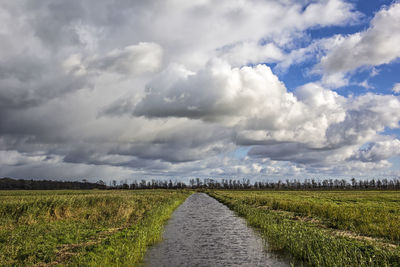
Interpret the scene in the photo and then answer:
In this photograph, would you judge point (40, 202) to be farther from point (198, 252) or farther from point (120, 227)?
point (198, 252)

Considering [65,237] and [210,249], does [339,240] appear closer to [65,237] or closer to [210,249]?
[210,249]

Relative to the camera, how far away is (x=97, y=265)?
12.1m

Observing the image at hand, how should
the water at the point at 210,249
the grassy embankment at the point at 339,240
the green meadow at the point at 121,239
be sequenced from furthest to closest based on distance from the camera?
the water at the point at 210,249
the green meadow at the point at 121,239
the grassy embankment at the point at 339,240

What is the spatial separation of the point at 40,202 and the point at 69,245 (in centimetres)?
1374

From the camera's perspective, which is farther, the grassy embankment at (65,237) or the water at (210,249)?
the water at (210,249)

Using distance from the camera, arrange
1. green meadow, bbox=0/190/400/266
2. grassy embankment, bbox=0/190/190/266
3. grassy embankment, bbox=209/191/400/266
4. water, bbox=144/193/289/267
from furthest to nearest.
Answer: water, bbox=144/193/289/267 → grassy embankment, bbox=0/190/190/266 → green meadow, bbox=0/190/400/266 → grassy embankment, bbox=209/191/400/266

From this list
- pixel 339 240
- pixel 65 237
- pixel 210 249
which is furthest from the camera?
pixel 65 237

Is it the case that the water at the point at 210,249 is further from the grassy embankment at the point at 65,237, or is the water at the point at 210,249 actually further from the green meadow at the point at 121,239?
the grassy embankment at the point at 65,237

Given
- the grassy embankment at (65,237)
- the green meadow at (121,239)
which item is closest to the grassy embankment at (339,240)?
the green meadow at (121,239)

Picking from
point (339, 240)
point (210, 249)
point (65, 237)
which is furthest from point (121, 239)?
point (339, 240)

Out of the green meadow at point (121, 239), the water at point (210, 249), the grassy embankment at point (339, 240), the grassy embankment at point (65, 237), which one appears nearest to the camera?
the grassy embankment at point (339, 240)

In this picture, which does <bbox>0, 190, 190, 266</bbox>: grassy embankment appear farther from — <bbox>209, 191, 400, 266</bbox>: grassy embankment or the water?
<bbox>209, 191, 400, 266</bbox>: grassy embankment

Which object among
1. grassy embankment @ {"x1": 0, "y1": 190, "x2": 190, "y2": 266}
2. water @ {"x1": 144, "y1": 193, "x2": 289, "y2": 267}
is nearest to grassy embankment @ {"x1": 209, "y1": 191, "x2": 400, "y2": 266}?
water @ {"x1": 144, "y1": 193, "x2": 289, "y2": 267}

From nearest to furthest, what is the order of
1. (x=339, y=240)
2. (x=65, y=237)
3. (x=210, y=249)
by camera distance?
1. (x=339, y=240)
2. (x=210, y=249)
3. (x=65, y=237)
